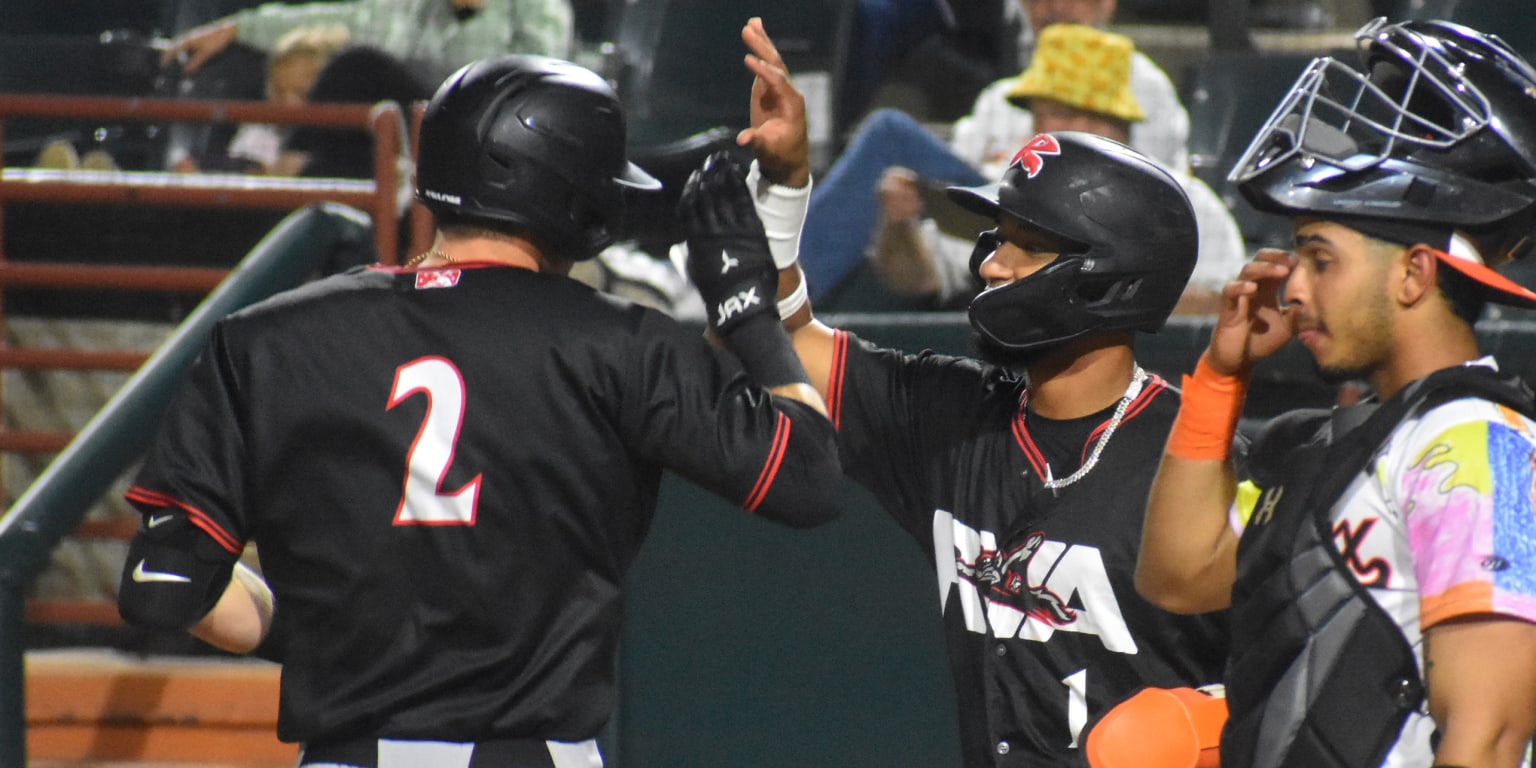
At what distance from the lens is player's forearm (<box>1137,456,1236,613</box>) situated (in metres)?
2.12

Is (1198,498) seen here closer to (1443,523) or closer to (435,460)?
(1443,523)

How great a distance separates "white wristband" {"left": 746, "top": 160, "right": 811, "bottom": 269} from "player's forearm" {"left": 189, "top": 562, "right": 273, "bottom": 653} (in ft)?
3.10

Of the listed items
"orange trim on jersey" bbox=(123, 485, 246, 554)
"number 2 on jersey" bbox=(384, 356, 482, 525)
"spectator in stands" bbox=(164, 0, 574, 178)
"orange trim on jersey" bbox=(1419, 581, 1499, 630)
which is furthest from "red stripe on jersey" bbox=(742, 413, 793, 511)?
"spectator in stands" bbox=(164, 0, 574, 178)

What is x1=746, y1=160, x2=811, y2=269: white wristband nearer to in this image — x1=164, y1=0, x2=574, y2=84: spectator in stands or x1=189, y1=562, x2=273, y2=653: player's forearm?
x1=189, y1=562, x2=273, y2=653: player's forearm

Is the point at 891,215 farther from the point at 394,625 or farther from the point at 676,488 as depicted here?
the point at 394,625

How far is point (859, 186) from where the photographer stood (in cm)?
493

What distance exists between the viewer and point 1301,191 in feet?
6.53

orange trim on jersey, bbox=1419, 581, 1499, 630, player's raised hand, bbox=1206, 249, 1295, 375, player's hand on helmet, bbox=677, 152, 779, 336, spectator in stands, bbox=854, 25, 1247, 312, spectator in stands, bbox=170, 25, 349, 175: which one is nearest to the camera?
orange trim on jersey, bbox=1419, 581, 1499, 630

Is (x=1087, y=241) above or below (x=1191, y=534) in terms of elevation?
above

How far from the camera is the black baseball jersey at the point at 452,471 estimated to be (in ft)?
7.20

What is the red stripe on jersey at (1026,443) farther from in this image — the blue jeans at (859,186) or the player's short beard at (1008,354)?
the blue jeans at (859,186)

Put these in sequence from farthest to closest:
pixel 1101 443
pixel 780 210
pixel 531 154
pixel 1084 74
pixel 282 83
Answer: pixel 282 83 < pixel 1084 74 < pixel 780 210 < pixel 1101 443 < pixel 531 154

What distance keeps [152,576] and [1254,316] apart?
143cm

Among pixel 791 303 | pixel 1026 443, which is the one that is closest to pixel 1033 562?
pixel 1026 443
